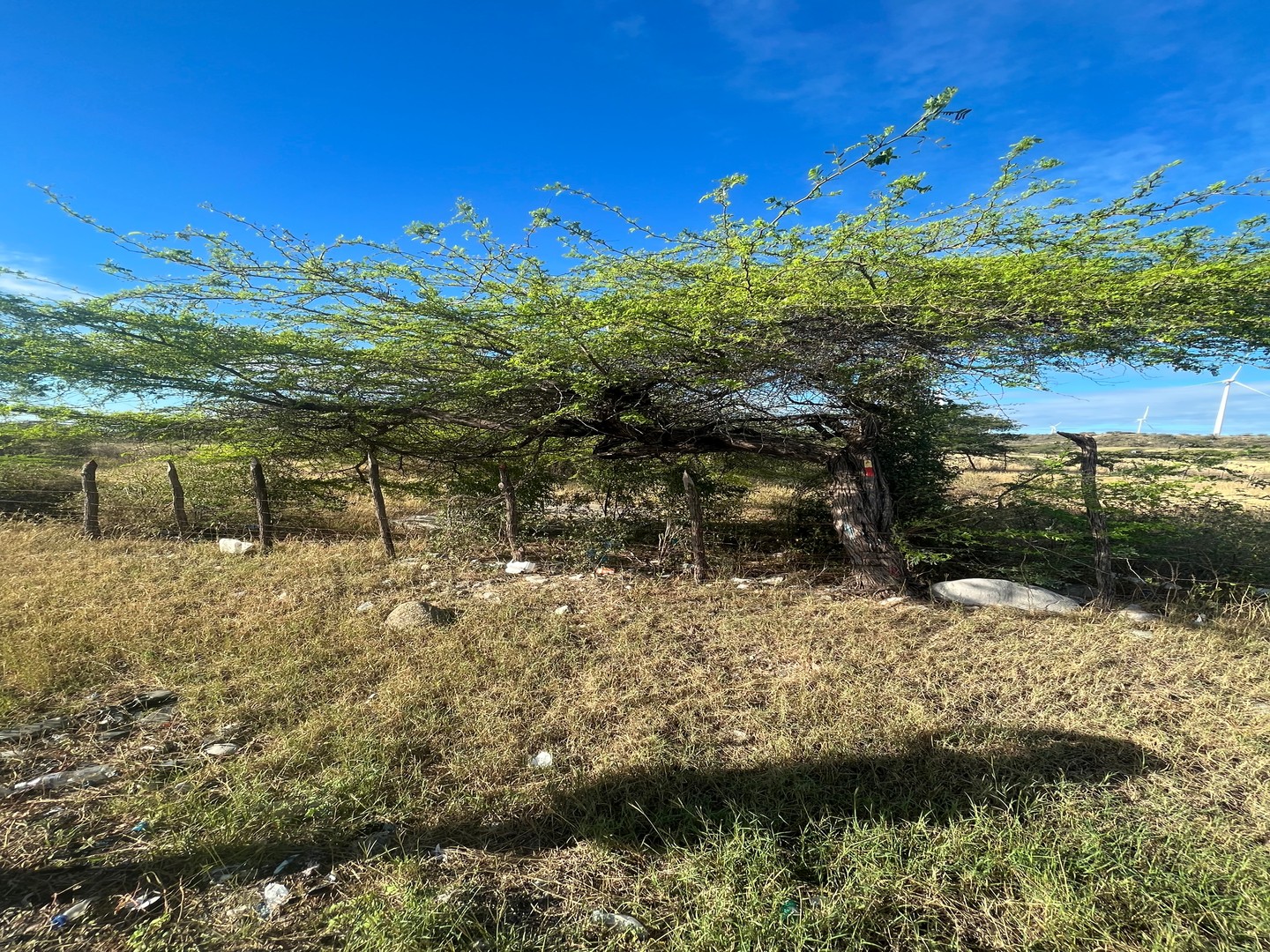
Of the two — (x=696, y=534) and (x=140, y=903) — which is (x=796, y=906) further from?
(x=696, y=534)

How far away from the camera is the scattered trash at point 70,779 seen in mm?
2838

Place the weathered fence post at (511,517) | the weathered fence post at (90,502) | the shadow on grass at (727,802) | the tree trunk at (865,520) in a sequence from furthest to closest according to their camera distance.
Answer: the weathered fence post at (90,502) → the weathered fence post at (511,517) → the tree trunk at (865,520) → the shadow on grass at (727,802)

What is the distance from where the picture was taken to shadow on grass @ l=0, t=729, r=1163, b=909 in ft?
7.57

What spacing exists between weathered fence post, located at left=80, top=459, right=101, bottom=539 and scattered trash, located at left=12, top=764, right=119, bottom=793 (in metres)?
7.95

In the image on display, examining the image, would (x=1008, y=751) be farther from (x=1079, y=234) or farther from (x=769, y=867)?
(x=1079, y=234)

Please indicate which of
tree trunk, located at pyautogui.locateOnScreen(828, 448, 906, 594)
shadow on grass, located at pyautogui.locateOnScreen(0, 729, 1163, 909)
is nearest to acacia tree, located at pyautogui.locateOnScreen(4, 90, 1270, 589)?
tree trunk, located at pyautogui.locateOnScreen(828, 448, 906, 594)

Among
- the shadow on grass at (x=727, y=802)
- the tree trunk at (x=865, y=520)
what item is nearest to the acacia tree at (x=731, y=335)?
the tree trunk at (x=865, y=520)

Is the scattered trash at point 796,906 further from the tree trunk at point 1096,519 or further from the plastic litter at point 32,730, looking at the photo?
the tree trunk at point 1096,519

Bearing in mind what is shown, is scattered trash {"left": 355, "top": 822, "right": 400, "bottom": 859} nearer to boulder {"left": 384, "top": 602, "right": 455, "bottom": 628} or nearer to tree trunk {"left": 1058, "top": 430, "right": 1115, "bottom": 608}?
boulder {"left": 384, "top": 602, "right": 455, "bottom": 628}

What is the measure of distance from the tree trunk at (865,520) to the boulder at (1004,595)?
1.72ft

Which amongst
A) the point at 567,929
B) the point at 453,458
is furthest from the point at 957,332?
the point at 453,458

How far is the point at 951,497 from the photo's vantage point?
310 inches

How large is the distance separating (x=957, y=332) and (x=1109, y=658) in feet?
9.69

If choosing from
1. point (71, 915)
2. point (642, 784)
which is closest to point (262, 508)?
point (71, 915)
